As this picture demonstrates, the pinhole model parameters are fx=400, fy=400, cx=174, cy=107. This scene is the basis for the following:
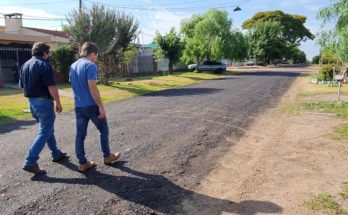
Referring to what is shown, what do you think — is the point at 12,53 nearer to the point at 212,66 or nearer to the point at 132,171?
the point at 132,171

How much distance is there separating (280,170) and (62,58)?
20.9 meters

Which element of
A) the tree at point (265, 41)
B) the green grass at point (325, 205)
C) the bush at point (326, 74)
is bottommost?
→ the green grass at point (325, 205)

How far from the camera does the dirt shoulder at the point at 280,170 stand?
498 centimetres

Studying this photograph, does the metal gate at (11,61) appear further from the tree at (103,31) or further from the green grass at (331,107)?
the green grass at (331,107)

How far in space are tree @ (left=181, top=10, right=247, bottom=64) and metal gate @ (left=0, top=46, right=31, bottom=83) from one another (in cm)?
1995

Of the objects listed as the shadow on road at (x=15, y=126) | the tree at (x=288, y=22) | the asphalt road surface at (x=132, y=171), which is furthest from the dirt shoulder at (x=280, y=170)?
the tree at (x=288, y=22)

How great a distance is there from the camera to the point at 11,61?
23.2 metres

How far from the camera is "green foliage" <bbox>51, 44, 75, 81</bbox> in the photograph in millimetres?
24469

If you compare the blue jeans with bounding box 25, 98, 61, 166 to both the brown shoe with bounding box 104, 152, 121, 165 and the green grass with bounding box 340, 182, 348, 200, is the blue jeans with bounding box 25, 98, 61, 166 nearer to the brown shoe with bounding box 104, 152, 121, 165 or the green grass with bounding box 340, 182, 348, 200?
the brown shoe with bounding box 104, 152, 121, 165

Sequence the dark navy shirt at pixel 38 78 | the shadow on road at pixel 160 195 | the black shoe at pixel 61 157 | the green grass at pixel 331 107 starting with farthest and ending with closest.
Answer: the green grass at pixel 331 107 → the black shoe at pixel 61 157 → the dark navy shirt at pixel 38 78 → the shadow on road at pixel 160 195

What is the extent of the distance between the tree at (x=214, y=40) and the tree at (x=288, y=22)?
36206mm

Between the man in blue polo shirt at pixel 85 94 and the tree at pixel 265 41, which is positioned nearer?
the man in blue polo shirt at pixel 85 94

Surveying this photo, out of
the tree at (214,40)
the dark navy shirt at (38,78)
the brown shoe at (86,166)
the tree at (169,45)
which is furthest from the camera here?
the tree at (214,40)

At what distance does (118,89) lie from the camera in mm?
20922
